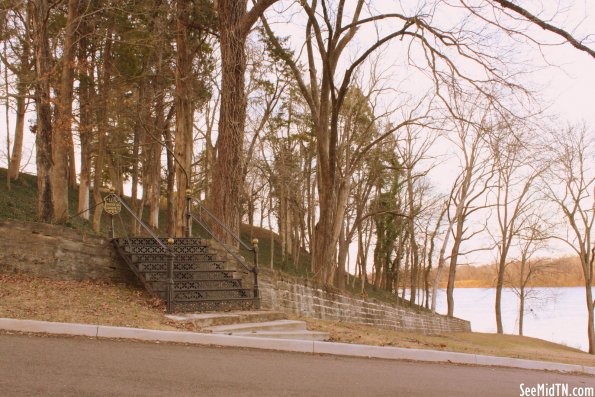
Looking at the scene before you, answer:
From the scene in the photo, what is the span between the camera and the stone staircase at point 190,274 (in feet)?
31.3

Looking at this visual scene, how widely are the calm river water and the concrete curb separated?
29332 millimetres

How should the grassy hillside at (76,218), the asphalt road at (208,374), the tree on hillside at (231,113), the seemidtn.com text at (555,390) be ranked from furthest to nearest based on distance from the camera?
1. the grassy hillside at (76,218)
2. the tree on hillside at (231,113)
3. the seemidtn.com text at (555,390)
4. the asphalt road at (208,374)

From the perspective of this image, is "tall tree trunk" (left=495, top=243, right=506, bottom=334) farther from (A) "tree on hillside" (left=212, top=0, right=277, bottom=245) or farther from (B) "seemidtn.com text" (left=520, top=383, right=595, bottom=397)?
(B) "seemidtn.com text" (left=520, top=383, right=595, bottom=397)

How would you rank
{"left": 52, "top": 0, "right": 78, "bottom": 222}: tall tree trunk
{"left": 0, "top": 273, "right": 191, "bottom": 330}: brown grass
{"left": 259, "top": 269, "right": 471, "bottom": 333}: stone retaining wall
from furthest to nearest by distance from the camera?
{"left": 52, "top": 0, "right": 78, "bottom": 222}: tall tree trunk → {"left": 259, "top": 269, "right": 471, "bottom": 333}: stone retaining wall → {"left": 0, "top": 273, "right": 191, "bottom": 330}: brown grass

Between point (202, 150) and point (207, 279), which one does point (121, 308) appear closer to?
point (207, 279)

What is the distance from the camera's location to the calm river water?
39.9 metres

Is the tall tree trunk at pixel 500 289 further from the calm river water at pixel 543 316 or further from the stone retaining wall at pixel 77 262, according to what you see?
the stone retaining wall at pixel 77 262

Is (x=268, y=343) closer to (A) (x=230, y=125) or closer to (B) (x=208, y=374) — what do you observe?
(B) (x=208, y=374)

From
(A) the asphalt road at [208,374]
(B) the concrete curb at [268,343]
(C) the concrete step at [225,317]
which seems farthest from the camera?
(C) the concrete step at [225,317]

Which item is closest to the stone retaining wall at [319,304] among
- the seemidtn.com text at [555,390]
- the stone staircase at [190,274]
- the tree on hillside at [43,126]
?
the stone staircase at [190,274]

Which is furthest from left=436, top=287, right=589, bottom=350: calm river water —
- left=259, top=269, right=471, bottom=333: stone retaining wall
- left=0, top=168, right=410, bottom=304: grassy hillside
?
left=259, top=269, right=471, bottom=333: stone retaining wall

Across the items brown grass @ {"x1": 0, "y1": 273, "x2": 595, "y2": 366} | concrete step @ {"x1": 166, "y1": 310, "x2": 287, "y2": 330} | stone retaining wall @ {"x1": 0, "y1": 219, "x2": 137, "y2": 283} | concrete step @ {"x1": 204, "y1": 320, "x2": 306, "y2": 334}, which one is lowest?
concrete step @ {"x1": 204, "y1": 320, "x2": 306, "y2": 334}

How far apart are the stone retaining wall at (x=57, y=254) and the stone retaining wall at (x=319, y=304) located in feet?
9.47

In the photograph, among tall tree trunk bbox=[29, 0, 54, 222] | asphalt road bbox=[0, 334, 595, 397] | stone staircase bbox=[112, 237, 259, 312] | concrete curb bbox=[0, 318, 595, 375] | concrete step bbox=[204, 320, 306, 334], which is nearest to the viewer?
asphalt road bbox=[0, 334, 595, 397]
